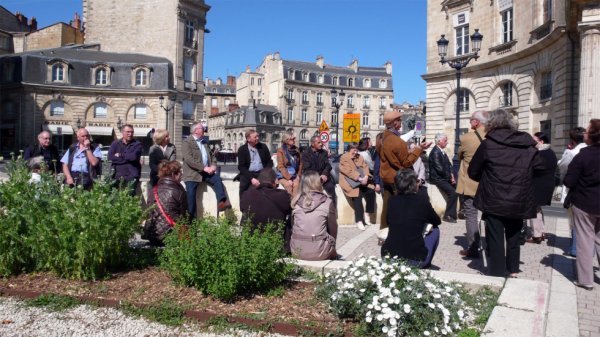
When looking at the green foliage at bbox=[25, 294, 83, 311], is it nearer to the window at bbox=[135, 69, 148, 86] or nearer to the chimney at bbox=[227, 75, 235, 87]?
the window at bbox=[135, 69, 148, 86]

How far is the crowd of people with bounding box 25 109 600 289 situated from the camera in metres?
5.09

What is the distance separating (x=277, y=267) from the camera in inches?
178

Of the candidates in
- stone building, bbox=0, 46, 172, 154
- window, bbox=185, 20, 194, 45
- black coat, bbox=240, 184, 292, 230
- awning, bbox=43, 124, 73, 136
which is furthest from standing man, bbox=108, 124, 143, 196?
window, bbox=185, 20, 194, 45

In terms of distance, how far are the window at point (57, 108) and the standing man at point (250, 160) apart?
130 ft

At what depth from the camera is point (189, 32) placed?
46.8m

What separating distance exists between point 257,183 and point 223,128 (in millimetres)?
76994

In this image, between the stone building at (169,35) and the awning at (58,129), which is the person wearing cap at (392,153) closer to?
the stone building at (169,35)

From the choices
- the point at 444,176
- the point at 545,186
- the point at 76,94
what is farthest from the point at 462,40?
the point at 76,94

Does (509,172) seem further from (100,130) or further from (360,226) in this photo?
(100,130)

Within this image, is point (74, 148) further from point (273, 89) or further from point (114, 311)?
point (273, 89)

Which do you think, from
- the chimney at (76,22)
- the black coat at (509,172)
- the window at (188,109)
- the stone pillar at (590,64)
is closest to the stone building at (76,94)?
the window at (188,109)

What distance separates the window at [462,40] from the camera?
27.6 metres

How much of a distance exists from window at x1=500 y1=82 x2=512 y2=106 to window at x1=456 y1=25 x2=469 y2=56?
3486mm

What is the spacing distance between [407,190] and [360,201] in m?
4.17
